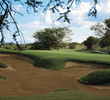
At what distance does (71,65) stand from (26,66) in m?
5.09

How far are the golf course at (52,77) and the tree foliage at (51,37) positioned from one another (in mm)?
26365

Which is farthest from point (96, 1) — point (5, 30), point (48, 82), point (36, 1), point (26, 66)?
point (26, 66)

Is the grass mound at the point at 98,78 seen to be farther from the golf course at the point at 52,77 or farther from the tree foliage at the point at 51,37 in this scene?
the tree foliage at the point at 51,37

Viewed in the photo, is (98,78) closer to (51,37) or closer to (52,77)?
(52,77)

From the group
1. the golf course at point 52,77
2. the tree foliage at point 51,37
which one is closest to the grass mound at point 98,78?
the golf course at point 52,77

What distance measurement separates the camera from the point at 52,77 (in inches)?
439

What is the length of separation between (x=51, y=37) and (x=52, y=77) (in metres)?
35.0

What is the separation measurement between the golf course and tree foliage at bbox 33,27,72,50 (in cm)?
2637

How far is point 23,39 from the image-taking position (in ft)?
14.6

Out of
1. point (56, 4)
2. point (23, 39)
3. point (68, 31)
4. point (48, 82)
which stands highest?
point (68, 31)

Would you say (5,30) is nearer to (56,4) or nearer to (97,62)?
(56,4)

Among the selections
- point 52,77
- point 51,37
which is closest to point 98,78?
point 52,77

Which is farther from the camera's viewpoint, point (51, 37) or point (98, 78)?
point (51, 37)

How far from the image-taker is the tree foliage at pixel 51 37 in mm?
45812
